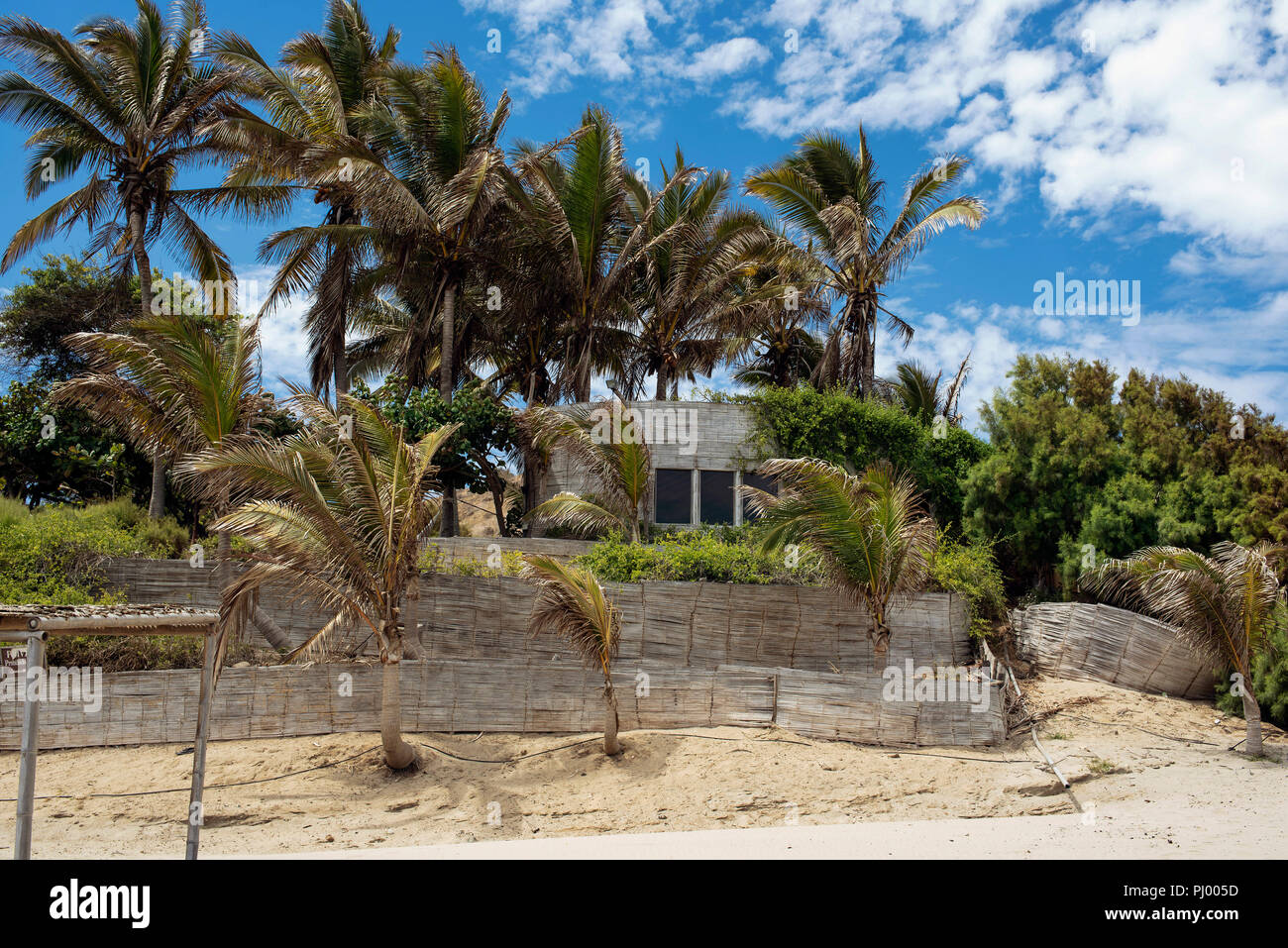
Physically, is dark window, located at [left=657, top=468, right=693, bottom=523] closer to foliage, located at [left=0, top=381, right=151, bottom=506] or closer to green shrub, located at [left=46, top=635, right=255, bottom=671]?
green shrub, located at [left=46, top=635, right=255, bottom=671]

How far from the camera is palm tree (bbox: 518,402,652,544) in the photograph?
1706cm

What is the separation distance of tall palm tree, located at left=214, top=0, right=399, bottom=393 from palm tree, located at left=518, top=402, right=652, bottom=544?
7.09 meters

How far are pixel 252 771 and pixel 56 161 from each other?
15563 mm

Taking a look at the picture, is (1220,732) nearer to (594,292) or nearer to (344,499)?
(344,499)

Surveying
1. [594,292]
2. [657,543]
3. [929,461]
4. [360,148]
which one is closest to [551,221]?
[594,292]

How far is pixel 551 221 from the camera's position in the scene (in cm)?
2105

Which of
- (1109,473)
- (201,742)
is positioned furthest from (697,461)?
(201,742)

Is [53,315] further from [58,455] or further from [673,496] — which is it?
[673,496]

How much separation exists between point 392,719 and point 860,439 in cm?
1253

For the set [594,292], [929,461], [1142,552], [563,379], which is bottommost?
[1142,552]

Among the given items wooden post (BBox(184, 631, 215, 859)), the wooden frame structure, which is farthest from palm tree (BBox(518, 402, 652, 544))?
the wooden frame structure

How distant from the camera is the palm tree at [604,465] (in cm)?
Result: 1706

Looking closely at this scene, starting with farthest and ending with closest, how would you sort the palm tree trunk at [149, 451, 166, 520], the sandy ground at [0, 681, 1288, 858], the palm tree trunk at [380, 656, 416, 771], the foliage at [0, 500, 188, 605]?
the palm tree trunk at [149, 451, 166, 520], the foliage at [0, 500, 188, 605], the palm tree trunk at [380, 656, 416, 771], the sandy ground at [0, 681, 1288, 858]

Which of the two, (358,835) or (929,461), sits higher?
(929,461)
